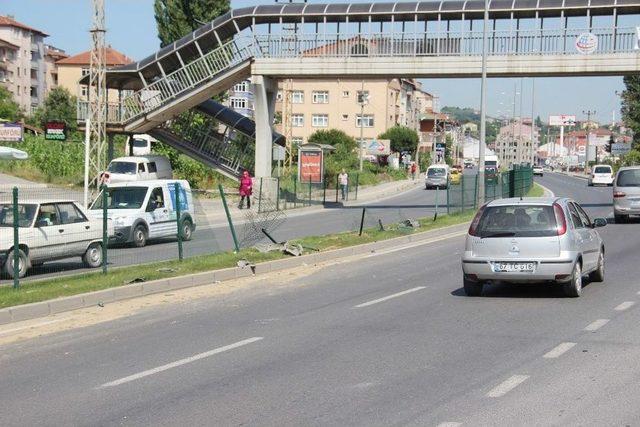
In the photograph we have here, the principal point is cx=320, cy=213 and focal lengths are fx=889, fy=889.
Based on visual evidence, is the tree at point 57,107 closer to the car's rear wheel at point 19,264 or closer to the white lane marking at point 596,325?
the car's rear wheel at point 19,264

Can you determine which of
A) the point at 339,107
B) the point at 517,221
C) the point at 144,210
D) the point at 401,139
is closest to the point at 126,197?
the point at 144,210

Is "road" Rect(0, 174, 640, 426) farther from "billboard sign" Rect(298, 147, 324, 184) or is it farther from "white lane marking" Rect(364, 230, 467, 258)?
"billboard sign" Rect(298, 147, 324, 184)

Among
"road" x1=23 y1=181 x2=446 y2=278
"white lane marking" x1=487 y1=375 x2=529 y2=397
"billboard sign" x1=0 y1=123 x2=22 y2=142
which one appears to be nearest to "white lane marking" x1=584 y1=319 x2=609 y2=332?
"white lane marking" x1=487 y1=375 x2=529 y2=397

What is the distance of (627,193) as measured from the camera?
3014cm

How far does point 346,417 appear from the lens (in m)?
6.84

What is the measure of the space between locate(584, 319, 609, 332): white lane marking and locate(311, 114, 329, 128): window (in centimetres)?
9863

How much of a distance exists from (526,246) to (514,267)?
361mm

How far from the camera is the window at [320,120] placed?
109m

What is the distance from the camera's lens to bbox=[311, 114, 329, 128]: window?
358 ft

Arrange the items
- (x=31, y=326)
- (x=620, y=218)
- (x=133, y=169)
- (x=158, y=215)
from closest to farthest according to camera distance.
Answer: (x=31, y=326) → (x=158, y=215) → (x=620, y=218) → (x=133, y=169)

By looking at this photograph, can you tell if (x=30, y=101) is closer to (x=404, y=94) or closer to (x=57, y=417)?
(x=404, y=94)

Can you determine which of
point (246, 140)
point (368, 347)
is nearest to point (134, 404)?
point (368, 347)

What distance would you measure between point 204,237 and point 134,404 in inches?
518

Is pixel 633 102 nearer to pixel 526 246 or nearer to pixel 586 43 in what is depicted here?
pixel 586 43
